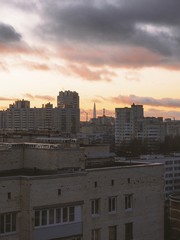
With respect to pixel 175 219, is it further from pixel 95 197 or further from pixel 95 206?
pixel 95 197

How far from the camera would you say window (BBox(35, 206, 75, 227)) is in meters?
18.2

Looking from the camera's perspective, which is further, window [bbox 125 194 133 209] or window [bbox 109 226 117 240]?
window [bbox 125 194 133 209]

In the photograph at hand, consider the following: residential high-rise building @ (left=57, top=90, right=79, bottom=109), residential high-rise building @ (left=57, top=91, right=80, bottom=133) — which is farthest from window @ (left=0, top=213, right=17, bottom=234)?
residential high-rise building @ (left=57, top=90, right=79, bottom=109)

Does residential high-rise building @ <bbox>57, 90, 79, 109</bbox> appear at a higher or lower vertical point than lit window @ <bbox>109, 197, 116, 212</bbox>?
higher

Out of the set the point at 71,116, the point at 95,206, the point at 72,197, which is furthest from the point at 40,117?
the point at 72,197

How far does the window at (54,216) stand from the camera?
1825 cm

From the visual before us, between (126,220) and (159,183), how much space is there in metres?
2.69

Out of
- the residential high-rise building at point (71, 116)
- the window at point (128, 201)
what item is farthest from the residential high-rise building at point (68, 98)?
the window at point (128, 201)

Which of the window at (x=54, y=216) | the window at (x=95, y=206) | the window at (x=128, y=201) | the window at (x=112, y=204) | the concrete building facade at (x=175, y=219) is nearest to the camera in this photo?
the window at (x=54, y=216)

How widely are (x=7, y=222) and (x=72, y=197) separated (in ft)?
9.17

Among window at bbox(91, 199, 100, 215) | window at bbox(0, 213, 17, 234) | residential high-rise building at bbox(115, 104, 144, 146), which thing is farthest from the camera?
residential high-rise building at bbox(115, 104, 144, 146)

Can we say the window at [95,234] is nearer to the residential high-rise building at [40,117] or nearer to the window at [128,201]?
the window at [128,201]

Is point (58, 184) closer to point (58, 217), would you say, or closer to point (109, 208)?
point (58, 217)

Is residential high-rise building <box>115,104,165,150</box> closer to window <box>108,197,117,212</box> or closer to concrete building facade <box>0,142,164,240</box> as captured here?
concrete building facade <box>0,142,164,240</box>
